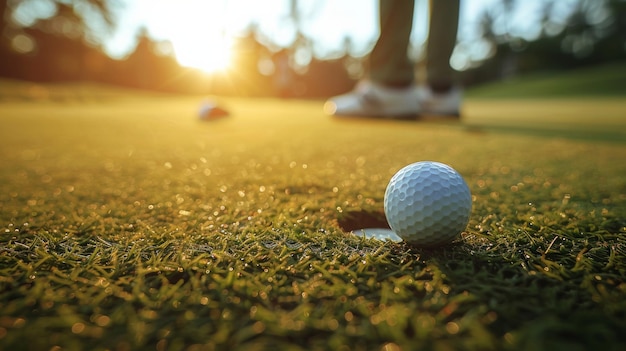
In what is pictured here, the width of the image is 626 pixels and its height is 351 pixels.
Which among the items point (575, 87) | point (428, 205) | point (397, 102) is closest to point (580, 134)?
point (397, 102)

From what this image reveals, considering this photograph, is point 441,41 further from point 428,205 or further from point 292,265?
point 292,265

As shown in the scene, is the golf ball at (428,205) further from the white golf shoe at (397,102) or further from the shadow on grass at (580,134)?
the white golf shoe at (397,102)

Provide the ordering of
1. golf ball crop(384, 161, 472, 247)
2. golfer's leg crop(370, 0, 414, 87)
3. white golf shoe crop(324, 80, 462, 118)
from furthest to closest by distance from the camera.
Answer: white golf shoe crop(324, 80, 462, 118), golfer's leg crop(370, 0, 414, 87), golf ball crop(384, 161, 472, 247)

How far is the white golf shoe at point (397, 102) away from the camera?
16.1ft

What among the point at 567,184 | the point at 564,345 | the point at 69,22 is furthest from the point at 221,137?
the point at 69,22

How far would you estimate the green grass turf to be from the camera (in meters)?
0.77

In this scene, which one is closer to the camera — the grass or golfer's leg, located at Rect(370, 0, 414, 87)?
golfer's leg, located at Rect(370, 0, 414, 87)

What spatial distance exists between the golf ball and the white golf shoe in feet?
12.1

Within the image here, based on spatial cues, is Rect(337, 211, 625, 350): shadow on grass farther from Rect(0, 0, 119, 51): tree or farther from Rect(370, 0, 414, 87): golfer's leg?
Rect(0, 0, 119, 51): tree

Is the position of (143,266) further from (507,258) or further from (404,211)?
(507,258)

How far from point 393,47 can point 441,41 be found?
27.9 inches

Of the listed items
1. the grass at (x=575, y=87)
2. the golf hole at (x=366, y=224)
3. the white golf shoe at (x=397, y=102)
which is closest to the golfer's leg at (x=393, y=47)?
the white golf shoe at (x=397, y=102)

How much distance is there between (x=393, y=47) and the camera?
4.26 meters

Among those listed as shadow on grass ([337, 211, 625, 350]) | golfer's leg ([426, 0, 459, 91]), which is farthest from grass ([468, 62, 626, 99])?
shadow on grass ([337, 211, 625, 350])
